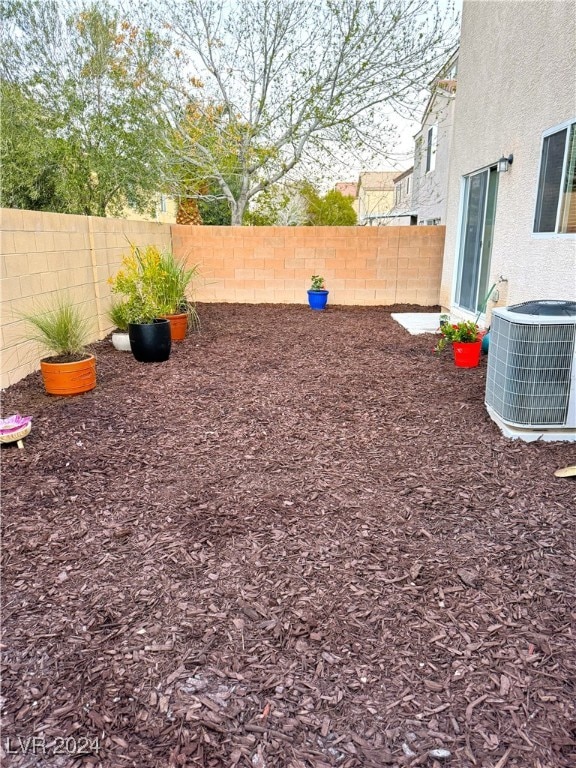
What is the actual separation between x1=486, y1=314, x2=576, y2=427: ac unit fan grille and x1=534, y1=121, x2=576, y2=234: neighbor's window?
1.57 meters

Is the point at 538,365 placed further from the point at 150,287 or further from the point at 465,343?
the point at 150,287

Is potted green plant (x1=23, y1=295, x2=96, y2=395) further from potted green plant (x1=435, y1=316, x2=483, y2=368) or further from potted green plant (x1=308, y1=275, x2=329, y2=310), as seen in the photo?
potted green plant (x1=308, y1=275, x2=329, y2=310)

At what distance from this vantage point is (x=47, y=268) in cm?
527

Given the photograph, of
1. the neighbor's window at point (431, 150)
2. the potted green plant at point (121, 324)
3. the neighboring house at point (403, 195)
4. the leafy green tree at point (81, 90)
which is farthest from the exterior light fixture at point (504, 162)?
the neighboring house at point (403, 195)

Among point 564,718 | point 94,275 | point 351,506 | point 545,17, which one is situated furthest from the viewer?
point 94,275

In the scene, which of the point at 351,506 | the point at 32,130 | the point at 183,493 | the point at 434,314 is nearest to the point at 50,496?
the point at 183,493

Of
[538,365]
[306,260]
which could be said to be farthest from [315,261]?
[538,365]

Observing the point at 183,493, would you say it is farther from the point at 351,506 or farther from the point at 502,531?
the point at 502,531

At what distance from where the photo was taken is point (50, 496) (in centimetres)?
278

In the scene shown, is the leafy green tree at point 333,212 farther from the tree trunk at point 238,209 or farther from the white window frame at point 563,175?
the white window frame at point 563,175

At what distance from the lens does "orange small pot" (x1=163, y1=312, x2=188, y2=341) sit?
6562mm

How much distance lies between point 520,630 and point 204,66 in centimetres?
1132

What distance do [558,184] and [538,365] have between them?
7.45 feet

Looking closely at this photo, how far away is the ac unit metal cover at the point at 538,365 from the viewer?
326cm
